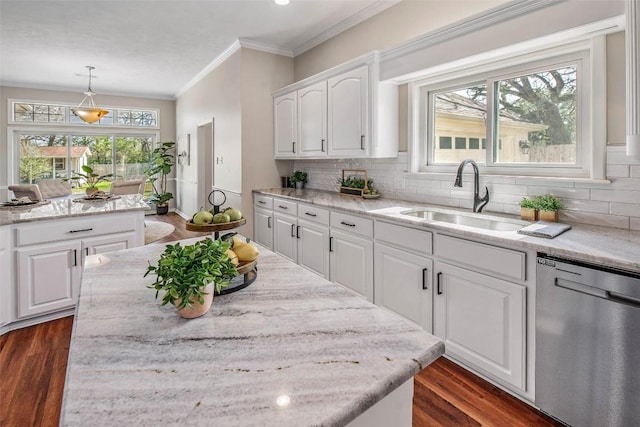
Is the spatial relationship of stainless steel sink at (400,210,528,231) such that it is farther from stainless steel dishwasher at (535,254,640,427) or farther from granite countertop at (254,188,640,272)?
stainless steel dishwasher at (535,254,640,427)

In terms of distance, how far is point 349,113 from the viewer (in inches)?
133

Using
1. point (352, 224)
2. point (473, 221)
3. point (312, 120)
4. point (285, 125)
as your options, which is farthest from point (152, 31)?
point (473, 221)

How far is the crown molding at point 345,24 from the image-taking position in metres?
3.33

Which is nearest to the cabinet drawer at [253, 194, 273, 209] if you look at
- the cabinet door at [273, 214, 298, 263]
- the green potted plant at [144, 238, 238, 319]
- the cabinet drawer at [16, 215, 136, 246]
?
the cabinet door at [273, 214, 298, 263]

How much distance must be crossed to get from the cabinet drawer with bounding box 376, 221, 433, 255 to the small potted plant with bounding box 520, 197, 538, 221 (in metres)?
0.65

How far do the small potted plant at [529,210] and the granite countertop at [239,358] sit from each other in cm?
167

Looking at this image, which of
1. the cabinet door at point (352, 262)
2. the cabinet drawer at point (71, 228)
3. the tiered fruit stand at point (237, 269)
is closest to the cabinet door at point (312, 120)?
the cabinet door at point (352, 262)

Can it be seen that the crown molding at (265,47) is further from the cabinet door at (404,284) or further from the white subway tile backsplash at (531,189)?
the cabinet door at (404,284)

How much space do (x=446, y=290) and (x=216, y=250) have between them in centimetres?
158

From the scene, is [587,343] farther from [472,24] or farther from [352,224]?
[472,24]

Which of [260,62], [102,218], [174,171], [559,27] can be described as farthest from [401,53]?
[174,171]

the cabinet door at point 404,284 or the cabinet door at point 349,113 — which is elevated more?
the cabinet door at point 349,113

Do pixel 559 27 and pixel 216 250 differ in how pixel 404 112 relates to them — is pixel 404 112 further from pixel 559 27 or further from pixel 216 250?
pixel 216 250

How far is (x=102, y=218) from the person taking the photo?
2928 mm
